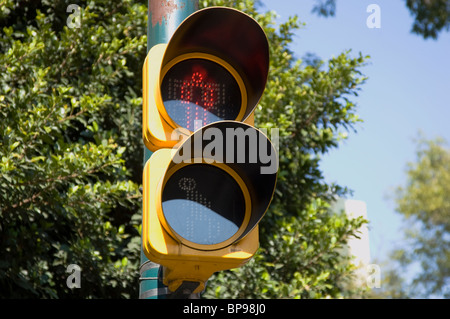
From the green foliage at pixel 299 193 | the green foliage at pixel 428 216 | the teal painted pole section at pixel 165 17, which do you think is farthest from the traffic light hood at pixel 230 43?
→ the green foliage at pixel 428 216

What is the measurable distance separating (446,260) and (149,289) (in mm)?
24341

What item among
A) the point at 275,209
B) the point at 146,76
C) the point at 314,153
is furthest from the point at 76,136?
the point at 146,76

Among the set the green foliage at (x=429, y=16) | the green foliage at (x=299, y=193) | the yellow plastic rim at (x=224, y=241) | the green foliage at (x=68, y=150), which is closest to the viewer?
the yellow plastic rim at (x=224, y=241)

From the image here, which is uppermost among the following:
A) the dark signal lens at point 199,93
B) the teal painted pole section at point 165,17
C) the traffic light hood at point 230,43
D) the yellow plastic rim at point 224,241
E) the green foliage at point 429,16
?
the green foliage at point 429,16

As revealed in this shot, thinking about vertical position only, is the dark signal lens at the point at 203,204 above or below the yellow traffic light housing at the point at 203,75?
below

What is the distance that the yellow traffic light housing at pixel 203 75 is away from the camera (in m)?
3.03

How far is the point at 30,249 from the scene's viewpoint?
247 inches

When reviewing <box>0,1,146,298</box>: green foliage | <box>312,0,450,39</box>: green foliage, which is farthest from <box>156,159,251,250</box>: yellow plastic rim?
<box>312,0,450,39</box>: green foliage

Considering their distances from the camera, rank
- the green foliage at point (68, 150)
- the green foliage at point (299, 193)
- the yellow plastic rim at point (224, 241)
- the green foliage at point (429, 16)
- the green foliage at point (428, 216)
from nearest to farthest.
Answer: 1. the yellow plastic rim at point (224, 241)
2. the green foliage at point (68, 150)
3. the green foliage at point (299, 193)
4. the green foliage at point (429, 16)
5. the green foliage at point (428, 216)

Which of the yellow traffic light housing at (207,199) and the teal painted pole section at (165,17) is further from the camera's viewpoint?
the teal painted pole section at (165,17)

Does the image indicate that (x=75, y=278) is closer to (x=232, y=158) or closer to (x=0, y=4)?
(x=0, y=4)

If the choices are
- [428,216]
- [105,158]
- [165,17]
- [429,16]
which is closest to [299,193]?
[105,158]

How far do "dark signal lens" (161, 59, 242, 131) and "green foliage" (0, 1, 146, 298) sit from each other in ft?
8.87

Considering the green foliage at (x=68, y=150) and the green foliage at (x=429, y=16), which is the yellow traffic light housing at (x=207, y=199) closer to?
the green foliage at (x=68, y=150)
